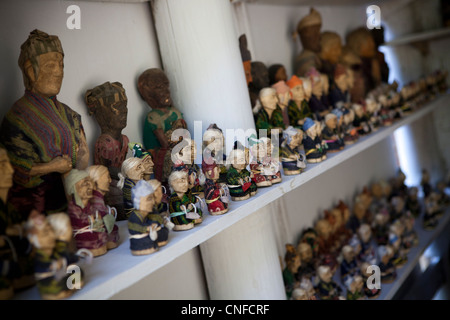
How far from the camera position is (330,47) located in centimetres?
225

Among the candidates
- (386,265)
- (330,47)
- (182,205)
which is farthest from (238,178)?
(330,47)

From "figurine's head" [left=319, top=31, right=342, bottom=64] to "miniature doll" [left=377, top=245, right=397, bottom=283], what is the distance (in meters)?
0.97

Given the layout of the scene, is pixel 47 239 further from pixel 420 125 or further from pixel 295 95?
pixel 420 125

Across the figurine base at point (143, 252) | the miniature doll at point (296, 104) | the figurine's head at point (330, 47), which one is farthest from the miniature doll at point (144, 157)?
the figurine's head at point (330, 47)

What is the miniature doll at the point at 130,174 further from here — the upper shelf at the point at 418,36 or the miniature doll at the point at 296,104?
the upper shelf at the point at 418,36

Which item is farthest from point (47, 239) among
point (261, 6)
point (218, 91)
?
point (261, 6)

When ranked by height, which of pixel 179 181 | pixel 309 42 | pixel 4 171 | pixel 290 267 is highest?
pixel 309 42

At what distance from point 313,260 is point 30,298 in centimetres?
139

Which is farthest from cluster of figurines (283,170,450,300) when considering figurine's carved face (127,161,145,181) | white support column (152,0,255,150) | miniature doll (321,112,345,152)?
figurine's carved face (127,161,145,181)

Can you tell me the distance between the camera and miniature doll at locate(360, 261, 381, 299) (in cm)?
181

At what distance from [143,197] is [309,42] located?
1520 millimetres

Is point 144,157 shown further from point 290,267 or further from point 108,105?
point 290,267

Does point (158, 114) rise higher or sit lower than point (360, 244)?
higher

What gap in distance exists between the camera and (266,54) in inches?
79.8
